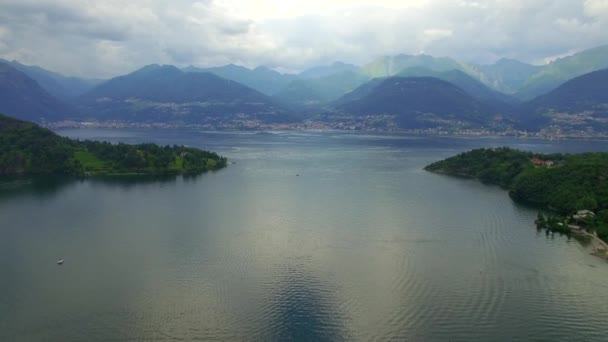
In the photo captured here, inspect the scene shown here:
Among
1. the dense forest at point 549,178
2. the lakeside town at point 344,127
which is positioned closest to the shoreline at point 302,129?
the lakeside town at point 344,127

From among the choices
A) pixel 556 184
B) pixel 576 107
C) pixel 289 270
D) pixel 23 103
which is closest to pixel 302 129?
pixel 576 107

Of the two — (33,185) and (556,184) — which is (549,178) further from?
(33,185)

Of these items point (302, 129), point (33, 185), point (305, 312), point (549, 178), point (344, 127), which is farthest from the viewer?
point (344, 127)

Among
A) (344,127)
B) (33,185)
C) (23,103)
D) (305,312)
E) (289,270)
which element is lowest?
(305,312)

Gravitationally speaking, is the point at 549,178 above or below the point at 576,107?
below

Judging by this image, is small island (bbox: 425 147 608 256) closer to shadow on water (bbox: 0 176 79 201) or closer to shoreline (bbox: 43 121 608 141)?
shadow on water (bbox: 0 176 79 201)

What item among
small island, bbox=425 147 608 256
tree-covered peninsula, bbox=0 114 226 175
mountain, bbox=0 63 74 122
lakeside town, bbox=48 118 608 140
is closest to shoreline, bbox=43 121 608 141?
lakeside town, bbox=48 118 608 140
